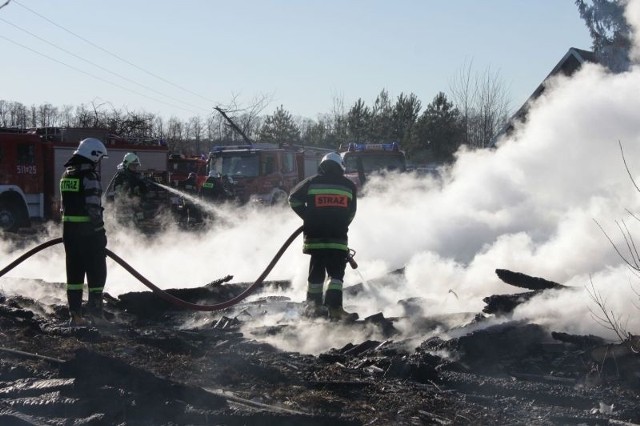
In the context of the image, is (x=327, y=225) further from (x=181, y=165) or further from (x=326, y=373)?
(x=181, y=165)

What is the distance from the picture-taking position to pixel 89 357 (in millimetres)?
6387

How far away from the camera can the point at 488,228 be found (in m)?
11.8

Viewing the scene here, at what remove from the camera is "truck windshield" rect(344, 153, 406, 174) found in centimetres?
2108

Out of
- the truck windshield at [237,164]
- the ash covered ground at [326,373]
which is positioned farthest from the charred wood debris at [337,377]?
the truck windshield at [237,164]

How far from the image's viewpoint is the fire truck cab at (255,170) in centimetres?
2203

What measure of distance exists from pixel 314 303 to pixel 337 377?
8.25ft

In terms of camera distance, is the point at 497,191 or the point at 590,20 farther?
the point at 590,20

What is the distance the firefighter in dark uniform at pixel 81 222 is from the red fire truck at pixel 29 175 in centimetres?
1254

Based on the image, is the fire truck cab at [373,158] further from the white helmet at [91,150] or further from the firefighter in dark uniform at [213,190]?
the white helmet at [91,150]

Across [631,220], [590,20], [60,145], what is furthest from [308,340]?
[60,145]

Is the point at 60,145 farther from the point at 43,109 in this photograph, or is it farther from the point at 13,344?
the point at 43,109

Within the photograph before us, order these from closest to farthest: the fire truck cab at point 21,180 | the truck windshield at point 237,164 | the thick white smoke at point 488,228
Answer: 1. the thick white smoke at point 488,228
2. the fire truck cab at point 21,180
3. the truck windshield at point 237,164

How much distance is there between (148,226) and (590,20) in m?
9.69

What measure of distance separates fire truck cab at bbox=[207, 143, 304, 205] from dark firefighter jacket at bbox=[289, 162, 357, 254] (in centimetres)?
1264
